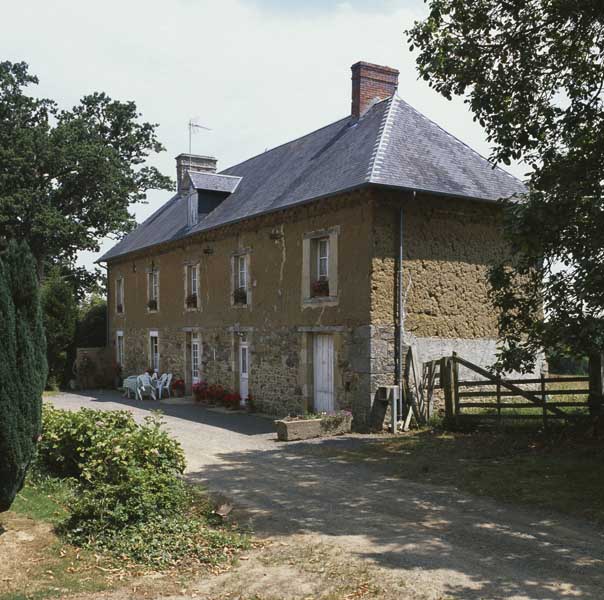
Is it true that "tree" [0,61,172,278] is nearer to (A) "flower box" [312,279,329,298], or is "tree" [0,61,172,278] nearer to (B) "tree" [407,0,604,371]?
(A) "flower box" [312,279,329,298]

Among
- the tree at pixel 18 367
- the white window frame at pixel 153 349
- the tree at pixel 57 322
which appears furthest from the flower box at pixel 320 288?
the tree at pixel 57 322

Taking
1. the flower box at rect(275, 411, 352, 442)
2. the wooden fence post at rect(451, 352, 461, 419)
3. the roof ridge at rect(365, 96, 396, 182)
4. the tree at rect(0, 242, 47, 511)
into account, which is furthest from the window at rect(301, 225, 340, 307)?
the tree at rect(0, 242, 47, 511)

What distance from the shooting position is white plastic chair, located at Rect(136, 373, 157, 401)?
69.9 ft

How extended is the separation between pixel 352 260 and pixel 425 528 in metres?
7.66

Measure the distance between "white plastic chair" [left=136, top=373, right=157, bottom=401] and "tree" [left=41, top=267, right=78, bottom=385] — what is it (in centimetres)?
556

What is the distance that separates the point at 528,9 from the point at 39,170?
2568 centimetres

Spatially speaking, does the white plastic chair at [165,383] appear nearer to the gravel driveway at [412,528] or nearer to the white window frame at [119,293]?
the white window frame at [119,293]

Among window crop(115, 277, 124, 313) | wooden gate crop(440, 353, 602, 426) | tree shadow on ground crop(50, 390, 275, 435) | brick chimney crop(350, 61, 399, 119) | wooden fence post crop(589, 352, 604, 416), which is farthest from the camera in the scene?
window crop(115, 277, 124, 313)

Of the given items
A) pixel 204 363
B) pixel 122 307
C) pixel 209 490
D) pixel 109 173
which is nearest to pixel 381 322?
pixel 209 490

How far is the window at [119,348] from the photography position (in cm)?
2635

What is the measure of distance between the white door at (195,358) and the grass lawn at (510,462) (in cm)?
953

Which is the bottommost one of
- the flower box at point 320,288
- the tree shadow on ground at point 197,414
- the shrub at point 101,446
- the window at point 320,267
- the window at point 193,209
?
the tree shadow on ground at point 197,414

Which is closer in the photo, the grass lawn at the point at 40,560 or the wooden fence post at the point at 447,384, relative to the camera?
the grass lawn at the point at 40,560

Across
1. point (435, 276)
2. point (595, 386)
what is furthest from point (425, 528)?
point (435, 276)
